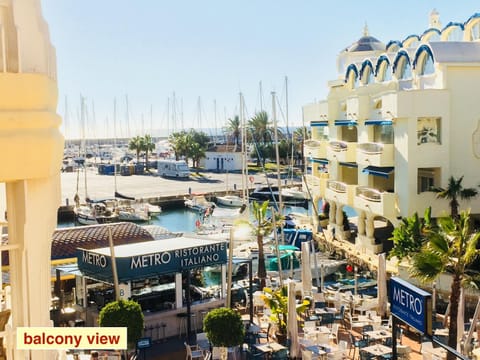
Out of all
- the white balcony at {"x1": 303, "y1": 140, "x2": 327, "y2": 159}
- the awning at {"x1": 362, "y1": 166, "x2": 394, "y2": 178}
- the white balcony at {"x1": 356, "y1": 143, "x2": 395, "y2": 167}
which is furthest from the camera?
the white balcony at {"x1": 303, "y1": 140, "x2": 327, "y2": 159}

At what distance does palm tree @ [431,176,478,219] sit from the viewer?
3142 cm

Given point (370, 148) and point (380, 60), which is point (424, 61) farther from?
point (370, 148)

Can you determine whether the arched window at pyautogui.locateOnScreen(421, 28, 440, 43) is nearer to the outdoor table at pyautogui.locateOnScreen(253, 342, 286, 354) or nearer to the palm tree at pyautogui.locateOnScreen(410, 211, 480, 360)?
the palm tree at pyautogui.locateOnScreen(410, 211, 480, 360)

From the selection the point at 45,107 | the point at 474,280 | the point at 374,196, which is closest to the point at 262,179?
the point at 374,196

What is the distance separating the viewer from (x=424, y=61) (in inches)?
1339

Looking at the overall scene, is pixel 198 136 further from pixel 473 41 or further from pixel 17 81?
pixel 17 81

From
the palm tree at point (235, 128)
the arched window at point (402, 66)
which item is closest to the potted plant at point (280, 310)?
the arched window at point (402, 66)

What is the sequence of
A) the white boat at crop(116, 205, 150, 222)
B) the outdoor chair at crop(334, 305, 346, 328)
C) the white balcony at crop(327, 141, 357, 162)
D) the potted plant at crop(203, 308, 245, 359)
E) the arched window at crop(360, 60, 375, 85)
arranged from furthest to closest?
the white boat at crop(116, 205, 150, 222) < the arched window at crop(360, 60, 375, 85) < the white balcony at crop(327, 141, 357, 162) < the outdoor chair at crop(334, 305, 346, 328) < the potted plant at crop(203, 308, 245, 359)

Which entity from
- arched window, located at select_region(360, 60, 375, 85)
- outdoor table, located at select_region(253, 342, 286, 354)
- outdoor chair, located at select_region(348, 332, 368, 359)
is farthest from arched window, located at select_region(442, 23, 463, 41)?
outdoor table, located at select_region(253, 342, 286, 354)

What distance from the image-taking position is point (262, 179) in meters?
87.4

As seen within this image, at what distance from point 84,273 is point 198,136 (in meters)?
96.3

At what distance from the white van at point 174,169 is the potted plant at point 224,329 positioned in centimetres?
7667

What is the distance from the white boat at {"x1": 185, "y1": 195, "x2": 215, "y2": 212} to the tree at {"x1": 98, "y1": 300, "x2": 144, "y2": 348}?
156 feet

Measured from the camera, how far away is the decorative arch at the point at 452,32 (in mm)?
35812
